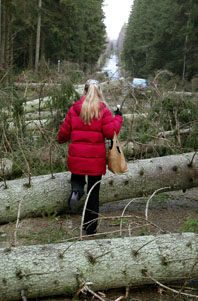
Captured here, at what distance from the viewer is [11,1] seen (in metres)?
15.9

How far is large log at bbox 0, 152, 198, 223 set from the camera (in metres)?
4.36

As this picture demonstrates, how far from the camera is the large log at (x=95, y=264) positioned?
2.90 m

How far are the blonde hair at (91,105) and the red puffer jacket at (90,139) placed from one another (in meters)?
0.07

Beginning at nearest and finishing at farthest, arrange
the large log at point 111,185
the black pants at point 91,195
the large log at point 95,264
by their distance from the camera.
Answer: the large log at point 95,264
the black pants at point 91,195
the large log at point 111,185

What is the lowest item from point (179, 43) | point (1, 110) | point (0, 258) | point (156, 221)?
point (156, 221)

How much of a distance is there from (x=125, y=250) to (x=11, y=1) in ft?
50.8

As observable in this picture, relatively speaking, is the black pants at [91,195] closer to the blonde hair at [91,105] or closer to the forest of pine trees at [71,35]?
the blonde hair at [91,105]

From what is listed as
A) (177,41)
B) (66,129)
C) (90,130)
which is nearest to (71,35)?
(177,41)

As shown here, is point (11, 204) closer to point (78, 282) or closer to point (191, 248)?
point (78, 282)

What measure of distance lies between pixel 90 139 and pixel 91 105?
0.38 m

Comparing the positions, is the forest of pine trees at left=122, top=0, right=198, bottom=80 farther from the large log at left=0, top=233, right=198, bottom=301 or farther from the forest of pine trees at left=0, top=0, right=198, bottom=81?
the large log at left=0, top=233, right=198, bottom=301

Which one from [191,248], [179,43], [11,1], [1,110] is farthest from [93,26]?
[191,248]

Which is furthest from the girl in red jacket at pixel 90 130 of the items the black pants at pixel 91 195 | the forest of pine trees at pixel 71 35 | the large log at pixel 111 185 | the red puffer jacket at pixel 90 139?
the forest of pine trees at pixel 71 35

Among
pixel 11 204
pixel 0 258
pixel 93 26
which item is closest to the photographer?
pixel 0 258
